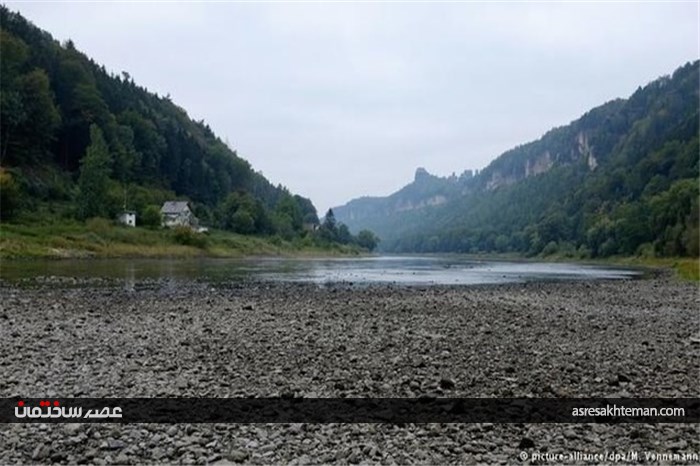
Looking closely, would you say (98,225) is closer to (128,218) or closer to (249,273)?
(128,218)

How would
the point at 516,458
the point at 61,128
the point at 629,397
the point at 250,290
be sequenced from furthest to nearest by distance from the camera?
the point at 61,128, the point at 250,290, the point at 629,397, the point at 516,458

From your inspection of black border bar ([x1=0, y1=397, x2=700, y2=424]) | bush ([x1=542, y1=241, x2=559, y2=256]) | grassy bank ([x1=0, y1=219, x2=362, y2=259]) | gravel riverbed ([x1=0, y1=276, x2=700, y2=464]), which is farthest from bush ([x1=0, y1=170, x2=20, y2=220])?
bush ([x1=542, y1=241, x2=559, y2=256])

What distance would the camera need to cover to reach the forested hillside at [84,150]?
109m

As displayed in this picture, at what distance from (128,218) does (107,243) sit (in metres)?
29.7

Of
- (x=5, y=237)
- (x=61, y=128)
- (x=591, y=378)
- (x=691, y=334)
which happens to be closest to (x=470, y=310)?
(x=691, y=334)

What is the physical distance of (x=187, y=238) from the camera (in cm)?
10850

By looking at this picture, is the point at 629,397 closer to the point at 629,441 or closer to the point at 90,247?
the point at 629,441

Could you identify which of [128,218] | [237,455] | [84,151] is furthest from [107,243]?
[237,455]

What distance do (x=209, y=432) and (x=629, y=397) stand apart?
7.76m

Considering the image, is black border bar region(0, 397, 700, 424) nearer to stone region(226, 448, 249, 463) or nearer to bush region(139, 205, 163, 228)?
stone region(226, 448, 249, 463)

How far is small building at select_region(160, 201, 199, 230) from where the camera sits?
138 metres

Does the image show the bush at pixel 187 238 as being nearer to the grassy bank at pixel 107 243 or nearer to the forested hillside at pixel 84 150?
the grassy bank at pixel 107 243

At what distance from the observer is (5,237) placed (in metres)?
69.9

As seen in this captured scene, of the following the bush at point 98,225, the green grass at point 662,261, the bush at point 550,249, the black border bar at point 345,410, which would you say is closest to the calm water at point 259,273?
the green grass at point 662,261
